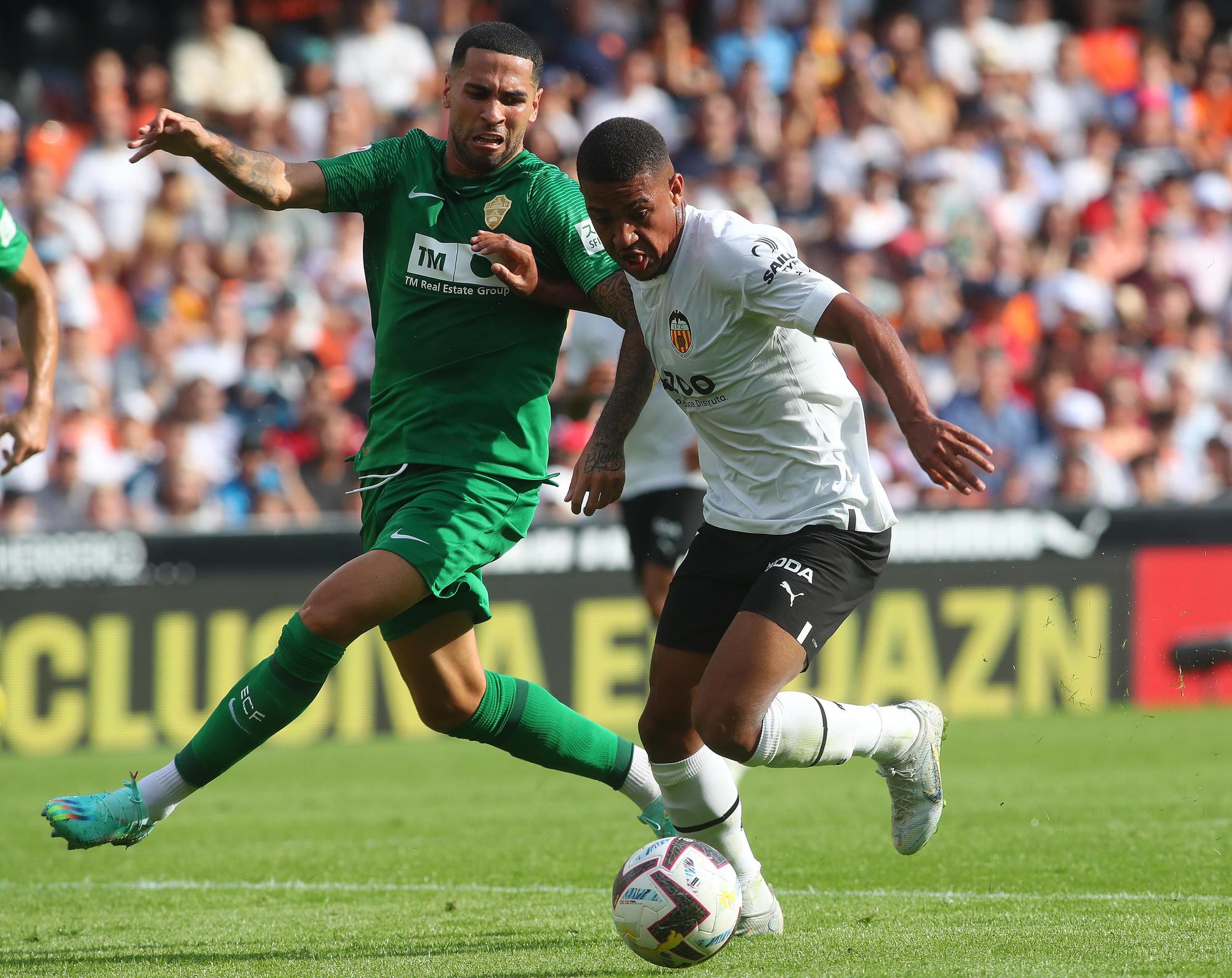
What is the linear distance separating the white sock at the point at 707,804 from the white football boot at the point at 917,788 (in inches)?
19.2

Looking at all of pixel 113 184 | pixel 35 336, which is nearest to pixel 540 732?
pixel 35 336

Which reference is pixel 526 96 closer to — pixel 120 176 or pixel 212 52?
pixel 120 176

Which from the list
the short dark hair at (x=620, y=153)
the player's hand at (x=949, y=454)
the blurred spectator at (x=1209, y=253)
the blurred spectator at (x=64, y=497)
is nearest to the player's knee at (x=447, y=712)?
the short dark hair at (x=620, y=153)

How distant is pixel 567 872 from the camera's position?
655 cm

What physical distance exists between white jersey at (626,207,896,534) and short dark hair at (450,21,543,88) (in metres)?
0.80

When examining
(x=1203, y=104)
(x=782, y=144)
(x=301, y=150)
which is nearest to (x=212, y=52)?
(x=301, y=150)

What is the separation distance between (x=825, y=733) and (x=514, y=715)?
1.10 meters

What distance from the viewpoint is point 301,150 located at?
1403 cm

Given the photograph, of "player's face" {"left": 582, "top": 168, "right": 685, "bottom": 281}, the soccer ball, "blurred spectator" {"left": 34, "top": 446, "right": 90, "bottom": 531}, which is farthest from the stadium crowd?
the soccer ball

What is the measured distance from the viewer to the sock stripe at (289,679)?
5148 millimetres

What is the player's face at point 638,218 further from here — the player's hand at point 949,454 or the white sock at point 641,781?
the white sock at point 641,781

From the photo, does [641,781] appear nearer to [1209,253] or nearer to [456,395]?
[456,395]

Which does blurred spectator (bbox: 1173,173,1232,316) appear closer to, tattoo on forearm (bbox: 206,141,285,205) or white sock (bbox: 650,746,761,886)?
white sock (bbox: 650,746,761,886)

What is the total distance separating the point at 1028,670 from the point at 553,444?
3.67 metres
